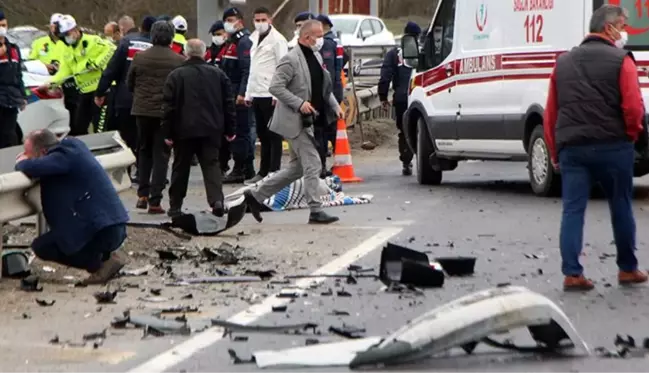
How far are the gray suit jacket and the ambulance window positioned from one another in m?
4.37

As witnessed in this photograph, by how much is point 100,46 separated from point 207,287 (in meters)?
8.61

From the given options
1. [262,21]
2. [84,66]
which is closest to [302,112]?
[262,21]

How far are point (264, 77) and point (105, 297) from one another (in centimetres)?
931

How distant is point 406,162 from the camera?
2120 centimetres

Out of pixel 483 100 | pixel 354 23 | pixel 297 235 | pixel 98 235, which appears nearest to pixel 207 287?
pixel 98 235

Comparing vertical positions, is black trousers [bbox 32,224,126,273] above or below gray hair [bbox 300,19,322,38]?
below

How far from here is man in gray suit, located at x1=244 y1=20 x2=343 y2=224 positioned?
14.3 meters

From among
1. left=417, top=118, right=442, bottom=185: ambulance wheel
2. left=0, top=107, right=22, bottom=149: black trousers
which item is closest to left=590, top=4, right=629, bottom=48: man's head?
left=0, top=107, right=22, bottom=149: black trousers

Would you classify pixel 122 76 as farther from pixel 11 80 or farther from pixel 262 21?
pixel 262 21

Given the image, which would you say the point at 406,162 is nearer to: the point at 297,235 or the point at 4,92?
the point at 4,92

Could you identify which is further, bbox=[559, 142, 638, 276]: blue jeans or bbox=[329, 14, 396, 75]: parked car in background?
bbox=[329, 14, 396, 75]: parked car in background

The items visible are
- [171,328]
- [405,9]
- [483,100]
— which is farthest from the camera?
[405,9]

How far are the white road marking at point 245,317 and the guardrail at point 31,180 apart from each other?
1748 millimetres

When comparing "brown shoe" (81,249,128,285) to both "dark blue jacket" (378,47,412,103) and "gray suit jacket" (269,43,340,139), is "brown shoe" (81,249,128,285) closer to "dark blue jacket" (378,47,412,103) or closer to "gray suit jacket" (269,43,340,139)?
"gray suit jacket" (269,43,340,139)
